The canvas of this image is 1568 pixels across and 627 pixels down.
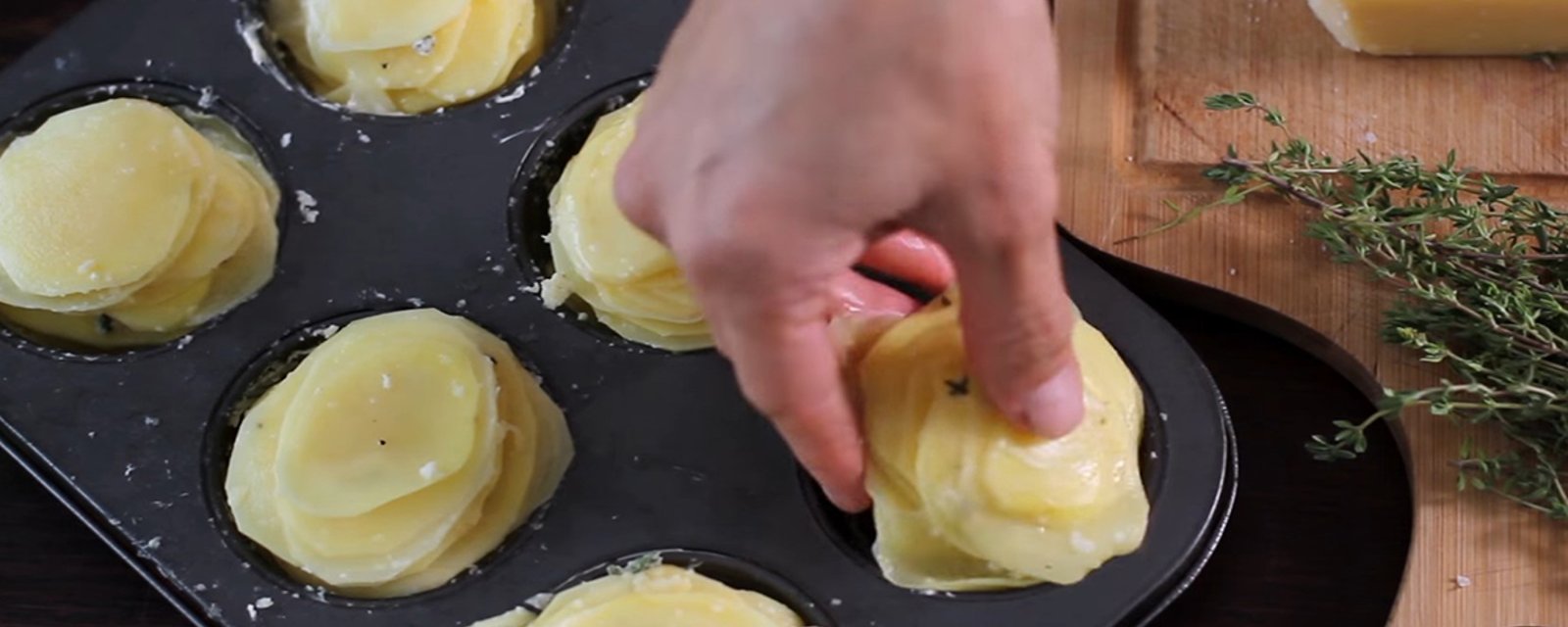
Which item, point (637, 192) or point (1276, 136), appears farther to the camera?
point (1276, 136)

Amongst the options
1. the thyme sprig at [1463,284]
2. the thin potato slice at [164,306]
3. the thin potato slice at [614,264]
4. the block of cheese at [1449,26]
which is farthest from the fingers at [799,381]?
the block of cheese at [1449,26]

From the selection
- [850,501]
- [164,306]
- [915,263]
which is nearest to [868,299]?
[915,263]

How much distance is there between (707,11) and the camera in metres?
1.17

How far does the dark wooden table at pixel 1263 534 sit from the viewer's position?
6.41 feet

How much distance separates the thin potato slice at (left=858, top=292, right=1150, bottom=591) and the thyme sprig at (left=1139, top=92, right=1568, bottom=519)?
321 millimetres

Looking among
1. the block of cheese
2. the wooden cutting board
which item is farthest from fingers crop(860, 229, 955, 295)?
the block of cheese

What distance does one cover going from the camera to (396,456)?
1.82 m

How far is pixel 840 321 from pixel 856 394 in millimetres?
95

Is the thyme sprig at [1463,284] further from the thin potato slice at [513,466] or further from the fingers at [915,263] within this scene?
the thin potato slice at [513,466]

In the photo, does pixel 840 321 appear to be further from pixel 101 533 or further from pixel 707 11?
pixel 101 533

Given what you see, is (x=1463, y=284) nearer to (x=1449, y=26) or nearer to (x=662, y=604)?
(x=1449, y=26)

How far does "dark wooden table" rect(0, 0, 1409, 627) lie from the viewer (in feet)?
6.41

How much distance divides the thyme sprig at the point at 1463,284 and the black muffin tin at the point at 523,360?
274mm

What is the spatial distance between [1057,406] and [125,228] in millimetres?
1254
